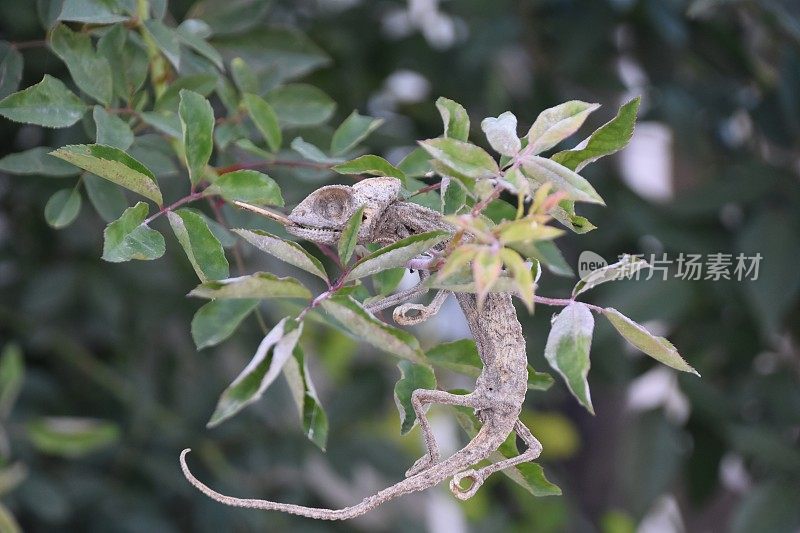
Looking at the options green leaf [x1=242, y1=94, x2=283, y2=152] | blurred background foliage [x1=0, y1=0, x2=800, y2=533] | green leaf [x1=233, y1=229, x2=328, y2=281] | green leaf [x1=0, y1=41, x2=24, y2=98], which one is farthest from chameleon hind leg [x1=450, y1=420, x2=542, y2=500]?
blurred background foliage [x1=0, y1=0, x2=800, y2=533]

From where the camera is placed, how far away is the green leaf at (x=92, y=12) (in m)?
0.42

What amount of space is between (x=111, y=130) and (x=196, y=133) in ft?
0.17

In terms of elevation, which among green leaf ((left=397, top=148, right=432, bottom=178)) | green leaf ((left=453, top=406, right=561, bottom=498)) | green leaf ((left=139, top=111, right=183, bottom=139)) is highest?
green leaf ((left=139, top=111, right=183, bottom=139))

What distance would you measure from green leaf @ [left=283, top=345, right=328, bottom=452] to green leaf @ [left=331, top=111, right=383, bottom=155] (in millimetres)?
156

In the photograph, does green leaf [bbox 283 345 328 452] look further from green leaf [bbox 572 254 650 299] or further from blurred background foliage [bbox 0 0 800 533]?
blurred background foliage [bbox 0 0 800 533]

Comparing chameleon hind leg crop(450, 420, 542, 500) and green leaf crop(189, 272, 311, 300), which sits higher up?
green leaf crop(189, 272, 311, 300)

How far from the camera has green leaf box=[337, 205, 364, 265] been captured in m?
0.35

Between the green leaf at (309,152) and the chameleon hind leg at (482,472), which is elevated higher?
the green leaf at (309,152)

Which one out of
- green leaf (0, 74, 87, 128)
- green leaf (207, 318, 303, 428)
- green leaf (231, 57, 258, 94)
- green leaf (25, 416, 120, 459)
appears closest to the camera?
green leaf (207, 318, 303, 428)

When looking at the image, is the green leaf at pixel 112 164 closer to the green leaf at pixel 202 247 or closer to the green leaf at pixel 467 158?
the green leaf at pixel 202 247

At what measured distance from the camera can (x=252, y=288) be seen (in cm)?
33

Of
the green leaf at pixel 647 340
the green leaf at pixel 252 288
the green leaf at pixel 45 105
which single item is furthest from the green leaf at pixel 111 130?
the green leaf at pixel 647 340

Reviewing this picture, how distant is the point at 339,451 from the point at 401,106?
1.25 ft

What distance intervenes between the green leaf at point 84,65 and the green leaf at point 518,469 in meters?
0.23
